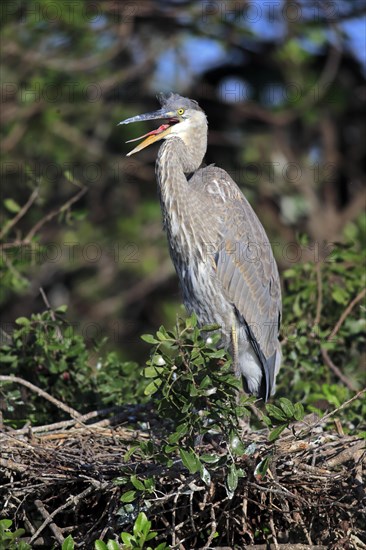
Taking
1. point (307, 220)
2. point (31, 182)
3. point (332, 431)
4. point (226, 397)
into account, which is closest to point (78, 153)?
point (307, 220)

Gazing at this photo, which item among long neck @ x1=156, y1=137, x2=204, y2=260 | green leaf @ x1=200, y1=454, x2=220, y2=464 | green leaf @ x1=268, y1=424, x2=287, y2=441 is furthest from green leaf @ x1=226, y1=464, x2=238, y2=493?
long neck @ x1=156, y1=137, x2=204, y2=260

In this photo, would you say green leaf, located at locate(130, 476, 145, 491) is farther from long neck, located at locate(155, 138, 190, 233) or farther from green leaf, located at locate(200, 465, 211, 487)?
long neck, located at locate(155, 138, 190, 233)

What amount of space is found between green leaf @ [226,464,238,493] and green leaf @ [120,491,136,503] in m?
0.33

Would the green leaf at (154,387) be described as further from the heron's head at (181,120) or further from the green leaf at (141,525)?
the heron's head at (181,120)

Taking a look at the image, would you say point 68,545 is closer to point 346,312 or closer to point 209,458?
point 209,458

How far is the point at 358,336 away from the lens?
4832 millimetres

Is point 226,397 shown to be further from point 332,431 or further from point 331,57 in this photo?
point 331,57

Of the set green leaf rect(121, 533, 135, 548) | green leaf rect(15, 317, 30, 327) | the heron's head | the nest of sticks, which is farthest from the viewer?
the heron's head

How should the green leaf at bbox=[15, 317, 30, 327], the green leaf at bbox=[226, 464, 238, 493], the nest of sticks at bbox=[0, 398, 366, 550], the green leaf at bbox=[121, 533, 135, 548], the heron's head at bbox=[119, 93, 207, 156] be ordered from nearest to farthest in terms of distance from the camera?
the green leaf at bbox=[121, 533, 135, 548]
the green leaf at bbox=[226, 464, 238, 493]
the nest of sticks at bbox=[0, 398, 366, 550]
the green leaf at bbox=[15, 317, 30, 327]
the heron's head at bbox=[119, 93, 207, 156]

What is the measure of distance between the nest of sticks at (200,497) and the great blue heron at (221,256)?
0.77 metres

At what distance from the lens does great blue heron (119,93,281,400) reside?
4.40 metres

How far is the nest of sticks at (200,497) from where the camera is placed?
336 cm

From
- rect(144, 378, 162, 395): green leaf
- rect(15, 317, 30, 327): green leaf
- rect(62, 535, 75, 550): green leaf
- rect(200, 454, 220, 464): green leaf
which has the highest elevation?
rect(144, 378, 162, 395): green leaf

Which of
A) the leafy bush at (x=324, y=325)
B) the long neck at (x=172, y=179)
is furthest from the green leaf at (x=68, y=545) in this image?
the long neck at (x=172, y=179)
